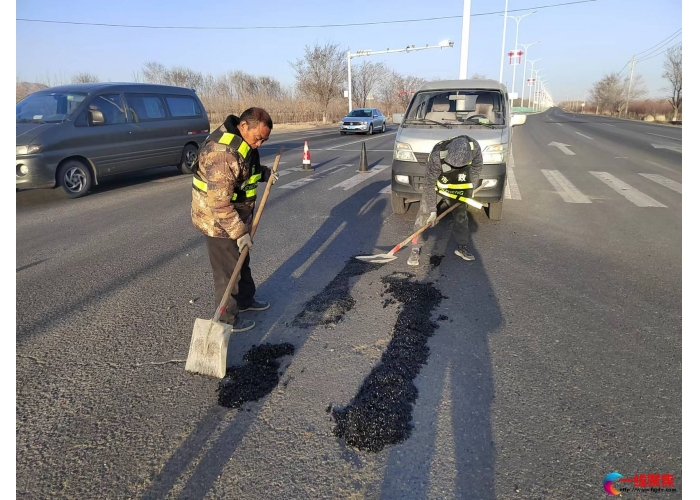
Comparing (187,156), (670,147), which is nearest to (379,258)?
(187,156)

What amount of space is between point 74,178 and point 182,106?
3.40 m

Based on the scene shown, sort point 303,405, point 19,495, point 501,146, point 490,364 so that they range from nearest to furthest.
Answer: point 19,495 → point 303,405 → point 490,364 → point 501,146

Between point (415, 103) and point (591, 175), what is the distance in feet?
21.6

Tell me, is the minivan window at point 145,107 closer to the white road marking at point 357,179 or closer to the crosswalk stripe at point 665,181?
the white road marking at point 357,179

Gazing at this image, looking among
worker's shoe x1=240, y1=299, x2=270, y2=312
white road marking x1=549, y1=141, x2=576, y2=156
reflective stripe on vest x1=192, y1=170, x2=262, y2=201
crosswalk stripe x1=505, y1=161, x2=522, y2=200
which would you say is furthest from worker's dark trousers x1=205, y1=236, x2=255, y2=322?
white road marking x1=549, y1=141, x2=576, y2=156

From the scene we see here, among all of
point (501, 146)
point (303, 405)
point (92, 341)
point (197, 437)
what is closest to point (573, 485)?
point (303, 405)

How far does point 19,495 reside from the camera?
6.81ft

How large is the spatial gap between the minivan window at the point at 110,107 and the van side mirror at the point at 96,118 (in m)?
0.06

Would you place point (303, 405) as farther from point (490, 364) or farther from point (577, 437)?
point (577, 437)

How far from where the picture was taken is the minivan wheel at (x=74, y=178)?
26.9 feet

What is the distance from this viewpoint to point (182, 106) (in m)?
10.8

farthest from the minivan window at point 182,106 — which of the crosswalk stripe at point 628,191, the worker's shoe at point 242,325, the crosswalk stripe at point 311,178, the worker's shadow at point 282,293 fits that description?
the crosswalk stripe at point 628,191

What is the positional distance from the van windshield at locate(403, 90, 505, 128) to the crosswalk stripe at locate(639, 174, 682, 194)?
206 inches

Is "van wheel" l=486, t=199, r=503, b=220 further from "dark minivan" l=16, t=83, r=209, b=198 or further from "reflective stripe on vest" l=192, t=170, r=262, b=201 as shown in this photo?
"dark minivan" l=16, t=83, r=209, b=198
